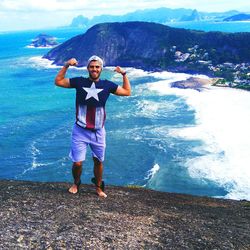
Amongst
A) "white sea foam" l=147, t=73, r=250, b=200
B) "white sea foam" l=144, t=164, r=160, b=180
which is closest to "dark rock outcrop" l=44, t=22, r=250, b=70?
"white sea foam" l=147, t=73, r=250, b=200

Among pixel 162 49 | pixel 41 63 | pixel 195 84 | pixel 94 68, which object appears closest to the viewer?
pixel 94 68

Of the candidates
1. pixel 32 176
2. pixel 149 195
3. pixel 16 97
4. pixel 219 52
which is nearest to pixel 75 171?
pixel 149 195

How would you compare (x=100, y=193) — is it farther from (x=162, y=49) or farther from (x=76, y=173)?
(x=162, y=49)

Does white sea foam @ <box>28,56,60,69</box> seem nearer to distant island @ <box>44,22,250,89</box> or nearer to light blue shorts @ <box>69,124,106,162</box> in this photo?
distant island @ <box>44,22,250,89</box>

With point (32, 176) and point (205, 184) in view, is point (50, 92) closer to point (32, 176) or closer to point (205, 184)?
point (32, 176)

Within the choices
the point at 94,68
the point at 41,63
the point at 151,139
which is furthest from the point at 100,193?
the point at 41,63

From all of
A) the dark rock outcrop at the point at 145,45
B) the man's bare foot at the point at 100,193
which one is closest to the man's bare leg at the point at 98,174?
the man's bare foot at the point at 100,193

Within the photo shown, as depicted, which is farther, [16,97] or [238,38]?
[238,38]
